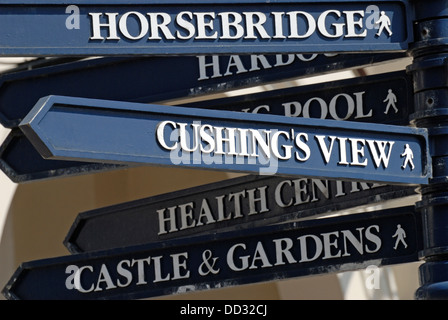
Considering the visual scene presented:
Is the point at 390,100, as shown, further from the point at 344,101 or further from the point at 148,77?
the point at 148,77

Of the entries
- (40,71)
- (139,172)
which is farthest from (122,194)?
(40,71)

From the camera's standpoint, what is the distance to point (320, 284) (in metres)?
6.61

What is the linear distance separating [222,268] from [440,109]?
0.78 metres

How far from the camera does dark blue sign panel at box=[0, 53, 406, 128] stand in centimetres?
380

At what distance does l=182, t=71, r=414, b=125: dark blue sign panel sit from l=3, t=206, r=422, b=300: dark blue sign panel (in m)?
0.31

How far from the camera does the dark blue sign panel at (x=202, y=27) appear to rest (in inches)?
120

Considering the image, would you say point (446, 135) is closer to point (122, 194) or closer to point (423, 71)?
point (423, 71)

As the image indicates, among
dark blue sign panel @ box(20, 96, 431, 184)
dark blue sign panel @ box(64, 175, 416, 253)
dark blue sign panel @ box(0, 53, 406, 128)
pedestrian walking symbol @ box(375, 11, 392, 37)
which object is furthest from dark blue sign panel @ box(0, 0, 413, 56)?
dark blue sign panel @ box(64, 175, 416, 253)

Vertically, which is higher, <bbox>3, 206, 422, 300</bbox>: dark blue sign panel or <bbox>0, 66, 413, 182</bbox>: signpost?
<bbox>0, 66, 413, 182</bbox>: signpost

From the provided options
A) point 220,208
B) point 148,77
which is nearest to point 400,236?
point 220,208

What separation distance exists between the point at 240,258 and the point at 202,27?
76cm

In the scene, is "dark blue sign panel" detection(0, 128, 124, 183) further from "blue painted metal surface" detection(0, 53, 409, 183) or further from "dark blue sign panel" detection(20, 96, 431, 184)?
"dark blue sign panel" detection(20, 96, 431, 184)

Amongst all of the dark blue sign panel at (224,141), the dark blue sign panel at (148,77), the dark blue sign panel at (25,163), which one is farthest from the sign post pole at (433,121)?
the dark blue sign panel at (25,163)

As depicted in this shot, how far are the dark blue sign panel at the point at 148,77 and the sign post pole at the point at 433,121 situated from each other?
36 cm
